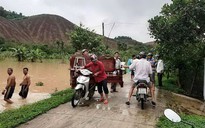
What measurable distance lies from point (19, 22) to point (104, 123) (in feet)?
391

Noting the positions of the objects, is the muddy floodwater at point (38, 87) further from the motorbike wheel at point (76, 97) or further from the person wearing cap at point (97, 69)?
the person wearing cap at point (97, 69)

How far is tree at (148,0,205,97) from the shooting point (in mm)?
12578

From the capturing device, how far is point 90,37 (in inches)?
1403

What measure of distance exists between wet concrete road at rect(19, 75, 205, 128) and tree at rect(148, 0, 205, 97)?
4.31 metres

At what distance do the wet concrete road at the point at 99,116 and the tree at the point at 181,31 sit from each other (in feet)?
14.1

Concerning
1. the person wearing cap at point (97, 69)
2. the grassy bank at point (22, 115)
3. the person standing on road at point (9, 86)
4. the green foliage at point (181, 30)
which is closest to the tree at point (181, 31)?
the green foliage at point (181, 30)

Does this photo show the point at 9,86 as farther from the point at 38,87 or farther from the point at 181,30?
the point at 181,30

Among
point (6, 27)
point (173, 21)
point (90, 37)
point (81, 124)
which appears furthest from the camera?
point (6, 27)

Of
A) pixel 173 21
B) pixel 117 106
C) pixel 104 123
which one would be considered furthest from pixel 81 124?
pixel 173 21

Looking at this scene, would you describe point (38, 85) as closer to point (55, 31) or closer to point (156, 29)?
point (156, 29)

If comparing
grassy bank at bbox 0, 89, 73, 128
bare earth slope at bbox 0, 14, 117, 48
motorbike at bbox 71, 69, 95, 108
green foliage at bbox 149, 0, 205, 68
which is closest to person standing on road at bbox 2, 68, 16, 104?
grassy bank at bbox 0, 89, 73, 128

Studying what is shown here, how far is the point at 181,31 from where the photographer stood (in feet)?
42.0

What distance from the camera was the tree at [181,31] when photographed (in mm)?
12578

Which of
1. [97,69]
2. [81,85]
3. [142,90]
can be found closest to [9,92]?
[81,85]
